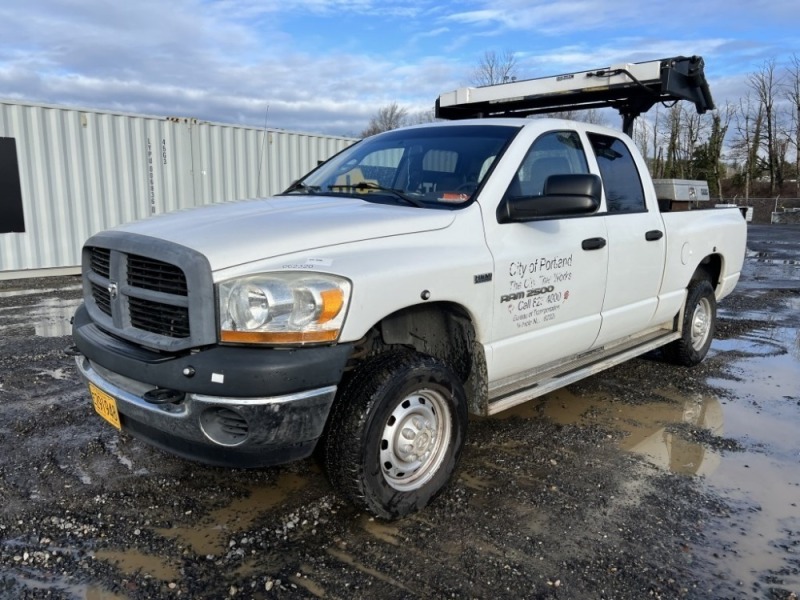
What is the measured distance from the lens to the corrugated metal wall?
34.7ft

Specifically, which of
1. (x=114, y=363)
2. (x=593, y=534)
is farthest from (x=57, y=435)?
(x=593, y=534)

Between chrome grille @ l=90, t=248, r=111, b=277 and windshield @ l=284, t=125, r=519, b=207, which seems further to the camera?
windshield @ l=284, t=125, r=519, b=207

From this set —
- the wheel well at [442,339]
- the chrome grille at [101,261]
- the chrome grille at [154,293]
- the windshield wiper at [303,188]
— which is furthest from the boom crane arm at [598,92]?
the chrome grille at [154,293]

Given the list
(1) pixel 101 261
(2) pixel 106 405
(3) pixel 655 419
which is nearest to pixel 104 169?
(1) pixel 101 261

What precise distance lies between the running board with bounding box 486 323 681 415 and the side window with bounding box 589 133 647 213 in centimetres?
105

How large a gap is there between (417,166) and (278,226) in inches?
56.0

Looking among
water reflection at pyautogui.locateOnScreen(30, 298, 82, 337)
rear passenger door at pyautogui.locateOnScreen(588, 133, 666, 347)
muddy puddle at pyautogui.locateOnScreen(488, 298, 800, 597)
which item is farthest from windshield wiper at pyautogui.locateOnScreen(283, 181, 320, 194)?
water reflection at pyautogui.locateOnScreen(30, 298, 82, 337)

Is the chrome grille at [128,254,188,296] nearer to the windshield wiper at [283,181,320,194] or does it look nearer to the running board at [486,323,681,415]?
the windshield wiper at [283,181,320,194]

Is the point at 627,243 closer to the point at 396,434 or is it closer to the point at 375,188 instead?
the point at 375,188

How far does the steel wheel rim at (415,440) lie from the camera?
3014 millimetres

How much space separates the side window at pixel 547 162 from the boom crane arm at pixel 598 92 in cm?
104

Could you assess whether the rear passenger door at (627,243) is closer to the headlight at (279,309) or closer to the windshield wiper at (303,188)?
the windshield wiper at (303,188)

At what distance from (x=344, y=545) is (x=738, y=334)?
6.06m

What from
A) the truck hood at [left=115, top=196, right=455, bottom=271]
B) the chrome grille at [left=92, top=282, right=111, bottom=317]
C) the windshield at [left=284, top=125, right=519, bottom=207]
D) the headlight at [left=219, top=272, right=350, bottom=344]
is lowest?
the chrome grille at [left=92, top=282, right=111, bottom=317]
